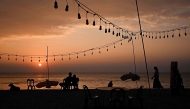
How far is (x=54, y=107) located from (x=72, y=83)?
8070mm

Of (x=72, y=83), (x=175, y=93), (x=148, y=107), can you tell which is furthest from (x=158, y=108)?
(x=72, y=83)

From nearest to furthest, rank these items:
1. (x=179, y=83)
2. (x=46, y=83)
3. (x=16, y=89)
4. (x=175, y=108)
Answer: (x=175, y=108) → (x=179, y=83) → (x=16, y=89) → (x=46, y=83)

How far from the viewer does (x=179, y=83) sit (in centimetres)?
1380

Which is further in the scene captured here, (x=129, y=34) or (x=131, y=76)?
(x=131, y=76)

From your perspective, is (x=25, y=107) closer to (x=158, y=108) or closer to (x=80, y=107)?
(x=80, y=107)

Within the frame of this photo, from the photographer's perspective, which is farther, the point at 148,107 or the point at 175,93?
the point at 175,93

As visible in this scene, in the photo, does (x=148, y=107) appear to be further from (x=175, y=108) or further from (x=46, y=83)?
(x=46, y=83)

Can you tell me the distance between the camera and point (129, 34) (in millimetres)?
16562

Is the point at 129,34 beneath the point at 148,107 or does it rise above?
above

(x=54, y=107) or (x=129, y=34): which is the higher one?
(x=129, y=34)

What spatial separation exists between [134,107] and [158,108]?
926mm

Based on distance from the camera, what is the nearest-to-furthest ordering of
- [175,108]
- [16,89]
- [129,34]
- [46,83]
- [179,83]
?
[175,108], [179,83], [129,34], [16,89], [46,83]

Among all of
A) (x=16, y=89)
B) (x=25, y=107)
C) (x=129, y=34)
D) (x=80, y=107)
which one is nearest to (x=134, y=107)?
(x=80, y=107)

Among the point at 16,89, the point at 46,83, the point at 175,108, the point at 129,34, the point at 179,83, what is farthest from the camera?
the point at 46,83
